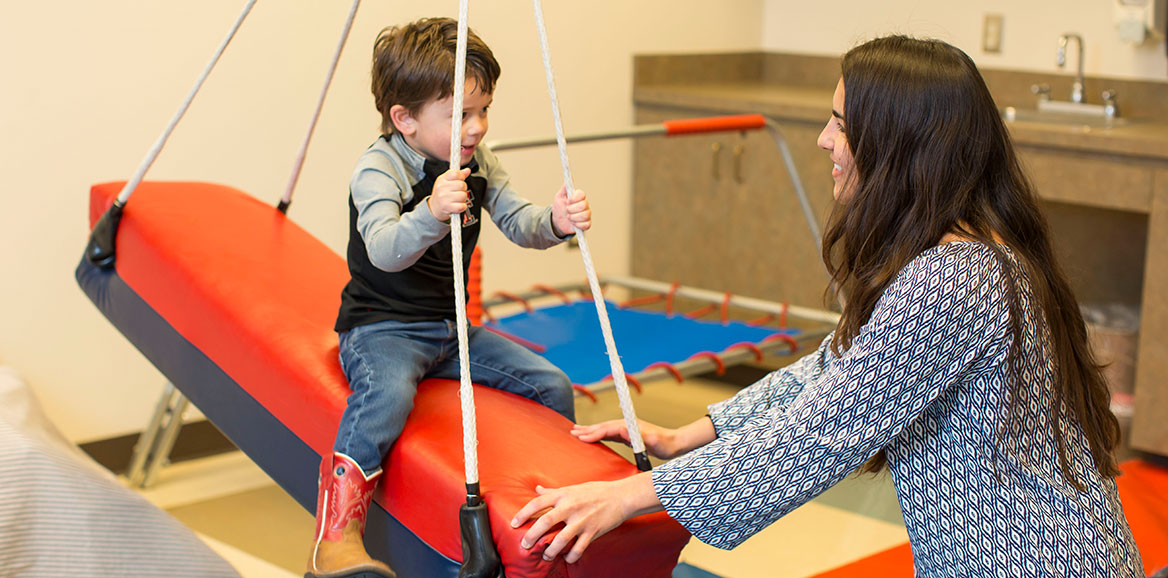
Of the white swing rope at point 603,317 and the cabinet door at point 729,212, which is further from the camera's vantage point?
the cabinet door at point 729,212

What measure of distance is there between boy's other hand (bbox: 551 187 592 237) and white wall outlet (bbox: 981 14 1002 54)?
2.60 metres

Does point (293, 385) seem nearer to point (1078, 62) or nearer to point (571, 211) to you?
point (571, 211)

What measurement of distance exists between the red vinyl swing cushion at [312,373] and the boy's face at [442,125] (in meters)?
0.34

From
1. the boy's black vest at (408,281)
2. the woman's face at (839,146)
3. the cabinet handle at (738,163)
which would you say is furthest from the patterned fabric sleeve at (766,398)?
the cabinet handle at (738,163)

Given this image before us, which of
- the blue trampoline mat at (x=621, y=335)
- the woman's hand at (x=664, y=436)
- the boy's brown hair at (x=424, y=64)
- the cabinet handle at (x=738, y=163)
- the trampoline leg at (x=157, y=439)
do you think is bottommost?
the trampoline leg at (x=157, y=439)

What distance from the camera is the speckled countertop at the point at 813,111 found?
2.88 meters

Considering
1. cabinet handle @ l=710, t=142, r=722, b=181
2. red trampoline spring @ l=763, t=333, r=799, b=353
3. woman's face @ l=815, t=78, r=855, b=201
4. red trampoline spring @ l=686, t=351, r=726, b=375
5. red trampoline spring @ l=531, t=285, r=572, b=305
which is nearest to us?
woman's face @ l=815, t=78, r=855, b=201

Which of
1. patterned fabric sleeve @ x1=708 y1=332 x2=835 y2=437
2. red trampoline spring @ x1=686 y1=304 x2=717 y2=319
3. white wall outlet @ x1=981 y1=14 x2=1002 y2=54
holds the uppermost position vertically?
white wall outlet @ x1=981 y1=14 x2=1002 y2=54

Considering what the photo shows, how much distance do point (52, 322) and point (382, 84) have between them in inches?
60.4

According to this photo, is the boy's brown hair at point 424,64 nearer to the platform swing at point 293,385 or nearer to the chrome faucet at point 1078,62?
the platform swing at point 293,385

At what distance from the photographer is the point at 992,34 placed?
144 inches

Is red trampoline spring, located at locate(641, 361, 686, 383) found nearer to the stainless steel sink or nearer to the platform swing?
the platform swing

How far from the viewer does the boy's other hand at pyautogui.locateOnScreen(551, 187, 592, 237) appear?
146cm

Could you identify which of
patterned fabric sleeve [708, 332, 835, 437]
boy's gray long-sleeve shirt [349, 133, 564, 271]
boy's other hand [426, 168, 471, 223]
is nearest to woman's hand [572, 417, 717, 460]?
patterned fabric sleeve [708, 332, 835, 437]
